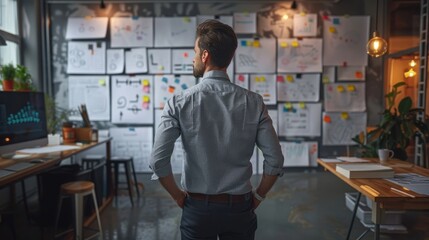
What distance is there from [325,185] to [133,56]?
10.6 ft

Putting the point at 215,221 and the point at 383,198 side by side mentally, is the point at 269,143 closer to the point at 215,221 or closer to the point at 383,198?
the point at 215,221

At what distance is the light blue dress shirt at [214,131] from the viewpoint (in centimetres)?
118

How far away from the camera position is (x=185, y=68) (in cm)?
461

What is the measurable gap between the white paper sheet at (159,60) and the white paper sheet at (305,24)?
188cm

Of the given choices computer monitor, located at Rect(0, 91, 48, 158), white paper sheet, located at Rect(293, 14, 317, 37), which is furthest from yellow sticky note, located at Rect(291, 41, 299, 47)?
computer monitor, located at Rect(0, 91, 48, 158)

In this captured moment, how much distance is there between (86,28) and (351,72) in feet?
12.8

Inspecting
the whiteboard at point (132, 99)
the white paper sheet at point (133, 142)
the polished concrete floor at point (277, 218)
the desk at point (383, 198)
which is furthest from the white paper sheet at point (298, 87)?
the desk at point (383, 198)

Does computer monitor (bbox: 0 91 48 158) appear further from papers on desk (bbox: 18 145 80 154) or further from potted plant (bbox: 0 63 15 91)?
potted plant (bbox: 0 63 15 91)

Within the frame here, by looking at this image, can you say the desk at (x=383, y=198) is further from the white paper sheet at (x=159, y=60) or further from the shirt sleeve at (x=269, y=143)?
the white paper sheet at (x=159, y=60)

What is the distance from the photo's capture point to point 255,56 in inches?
181

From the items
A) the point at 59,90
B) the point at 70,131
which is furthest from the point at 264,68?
the point at 59,90

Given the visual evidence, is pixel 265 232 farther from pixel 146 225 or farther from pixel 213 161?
pixel 213 161

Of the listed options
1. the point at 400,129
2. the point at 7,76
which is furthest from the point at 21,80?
the point at 400,129

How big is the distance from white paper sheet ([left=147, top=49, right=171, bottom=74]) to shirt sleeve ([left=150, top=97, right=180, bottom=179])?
351 cm
